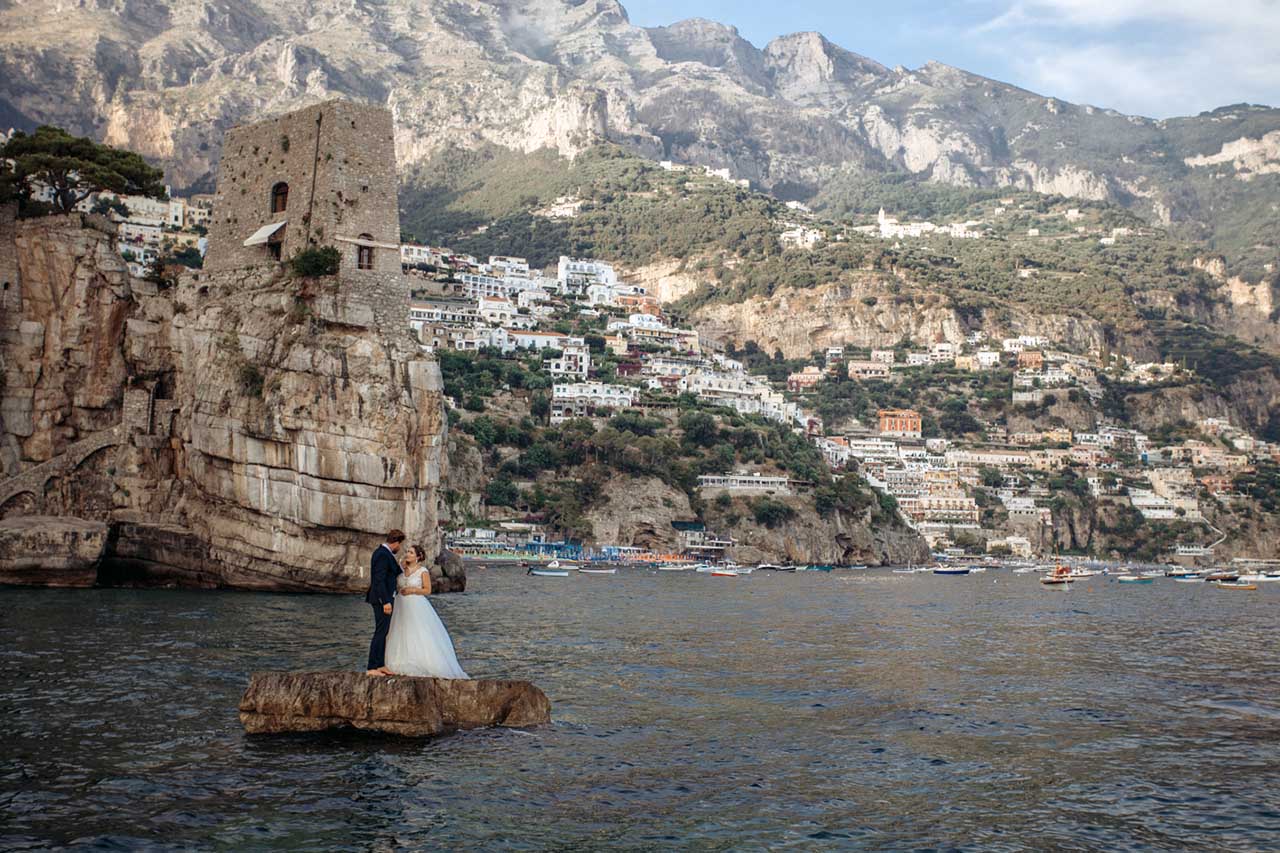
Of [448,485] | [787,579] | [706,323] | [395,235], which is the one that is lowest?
[787,579]

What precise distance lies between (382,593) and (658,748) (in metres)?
3.75

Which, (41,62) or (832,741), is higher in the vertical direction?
(41,62)

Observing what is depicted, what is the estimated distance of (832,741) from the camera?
14641mm

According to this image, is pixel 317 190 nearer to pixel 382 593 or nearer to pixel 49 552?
pixel 49 552

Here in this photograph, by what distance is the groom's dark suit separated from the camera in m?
13.3

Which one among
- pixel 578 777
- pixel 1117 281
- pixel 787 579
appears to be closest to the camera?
pixel 578 777

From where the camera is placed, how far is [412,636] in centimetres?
1327

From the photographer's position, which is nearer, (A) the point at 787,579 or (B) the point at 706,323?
(A) the point at 787,579

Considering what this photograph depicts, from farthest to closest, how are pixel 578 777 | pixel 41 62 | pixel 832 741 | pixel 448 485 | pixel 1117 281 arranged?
pixel 1117 281 → pixel 41 62 → pixel 448 485 → pixel 832 741 → pixel 578 777

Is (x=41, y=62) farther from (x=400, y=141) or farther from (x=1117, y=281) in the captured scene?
(x=1117, y=281)

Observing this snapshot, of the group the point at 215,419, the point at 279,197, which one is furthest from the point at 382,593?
the point at 279,197

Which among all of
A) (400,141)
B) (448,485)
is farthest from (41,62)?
(448,485)

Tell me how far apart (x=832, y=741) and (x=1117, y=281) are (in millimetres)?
179828

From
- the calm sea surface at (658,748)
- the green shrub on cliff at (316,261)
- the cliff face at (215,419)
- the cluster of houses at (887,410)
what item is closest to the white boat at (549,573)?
the cliff face at (215,419)
